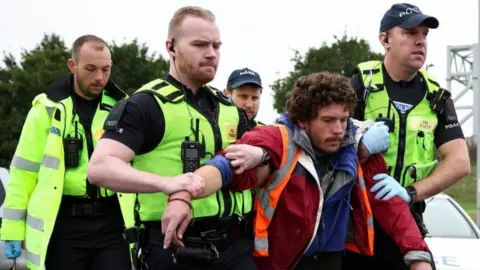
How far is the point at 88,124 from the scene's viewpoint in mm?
5527

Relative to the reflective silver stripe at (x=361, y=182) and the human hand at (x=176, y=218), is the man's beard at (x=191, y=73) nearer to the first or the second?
the human hand at (x=176, y=218)

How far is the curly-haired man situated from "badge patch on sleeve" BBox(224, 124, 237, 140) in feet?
0.32

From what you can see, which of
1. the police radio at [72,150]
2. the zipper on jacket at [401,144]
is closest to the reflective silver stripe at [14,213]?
the police radio at [72,150]

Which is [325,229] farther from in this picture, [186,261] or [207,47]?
[207,47]

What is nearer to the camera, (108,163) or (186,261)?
(108,163)

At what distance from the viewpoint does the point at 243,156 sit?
3758 mm

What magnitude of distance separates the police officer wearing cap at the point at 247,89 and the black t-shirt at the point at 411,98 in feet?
4.58

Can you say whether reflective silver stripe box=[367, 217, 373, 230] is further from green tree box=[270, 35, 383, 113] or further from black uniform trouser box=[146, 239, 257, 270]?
green tree box=[270, 35, 383, 113]

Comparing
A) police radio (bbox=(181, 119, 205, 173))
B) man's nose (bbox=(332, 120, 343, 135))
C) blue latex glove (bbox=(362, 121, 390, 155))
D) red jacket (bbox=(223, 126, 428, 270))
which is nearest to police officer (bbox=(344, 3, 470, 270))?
blue latex glove (bbox=(362, 121, 390, 155))

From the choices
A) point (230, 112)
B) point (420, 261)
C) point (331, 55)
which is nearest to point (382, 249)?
point (420, 261)

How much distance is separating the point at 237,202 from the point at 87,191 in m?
1.63

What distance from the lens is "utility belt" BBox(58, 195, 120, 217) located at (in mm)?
5422

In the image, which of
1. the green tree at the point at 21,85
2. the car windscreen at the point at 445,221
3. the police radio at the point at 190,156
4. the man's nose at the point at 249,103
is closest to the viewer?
the police radio at the point at 190,156

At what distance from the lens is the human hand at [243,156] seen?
374 centimetres
